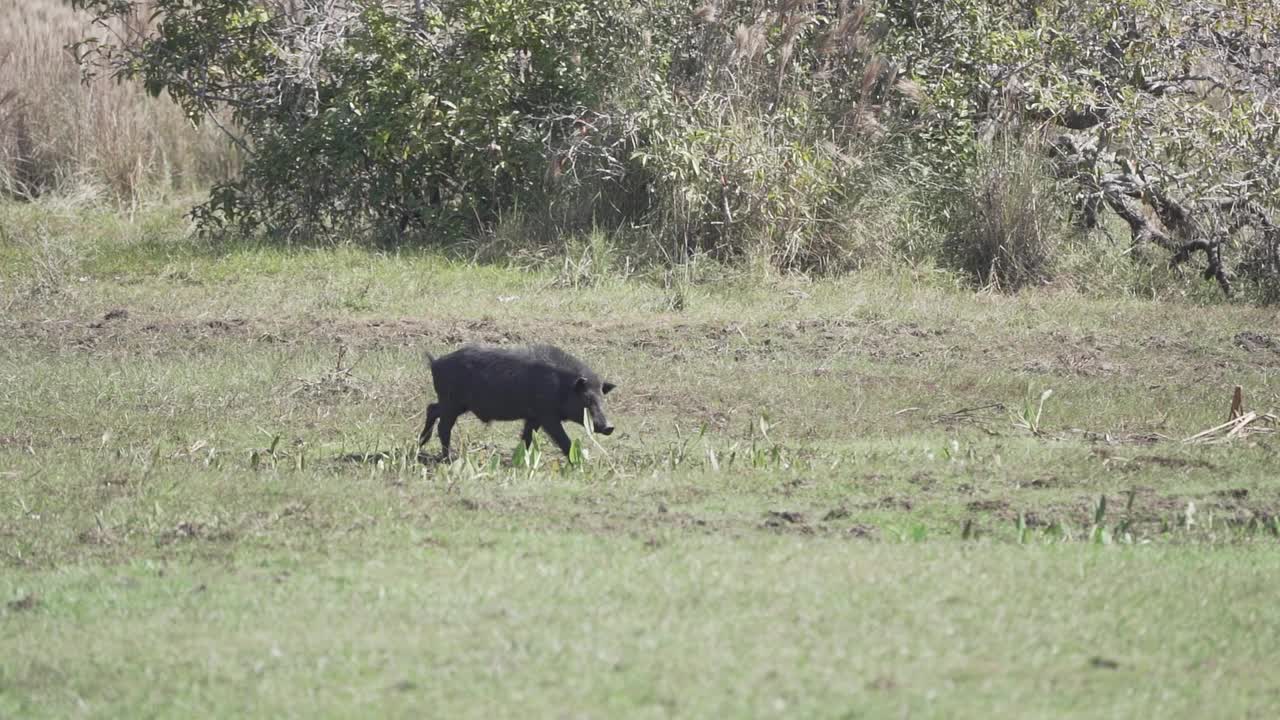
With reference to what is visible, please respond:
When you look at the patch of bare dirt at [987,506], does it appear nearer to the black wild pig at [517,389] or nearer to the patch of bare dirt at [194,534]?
the black wild pig at [517,389]


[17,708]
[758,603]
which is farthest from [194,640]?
[758,603]

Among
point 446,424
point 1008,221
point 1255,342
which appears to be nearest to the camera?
point 446,424

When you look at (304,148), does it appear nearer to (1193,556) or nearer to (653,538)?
(653,538)

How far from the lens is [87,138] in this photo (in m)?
18.6

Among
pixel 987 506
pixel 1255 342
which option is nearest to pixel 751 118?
pixel 1255 342

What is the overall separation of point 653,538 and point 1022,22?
36.7 feet

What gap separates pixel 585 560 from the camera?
20.7ft

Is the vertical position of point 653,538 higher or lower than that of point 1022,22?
lower

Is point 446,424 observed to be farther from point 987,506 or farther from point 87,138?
point 87,138

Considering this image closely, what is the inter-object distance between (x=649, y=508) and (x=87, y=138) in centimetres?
1329

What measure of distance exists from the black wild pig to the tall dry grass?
10710mm

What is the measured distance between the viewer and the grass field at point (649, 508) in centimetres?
494

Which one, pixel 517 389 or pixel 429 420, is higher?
pixel 517 389

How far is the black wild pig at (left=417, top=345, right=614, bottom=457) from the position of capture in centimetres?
884
